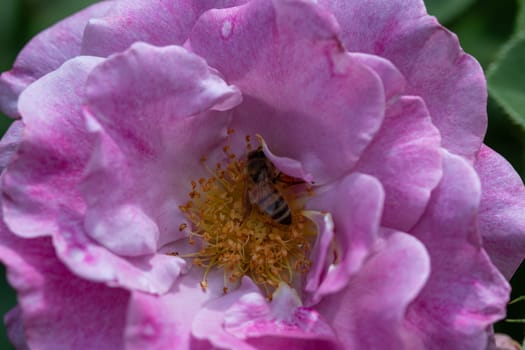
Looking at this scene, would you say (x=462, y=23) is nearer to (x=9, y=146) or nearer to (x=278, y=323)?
(x=278, y=323)

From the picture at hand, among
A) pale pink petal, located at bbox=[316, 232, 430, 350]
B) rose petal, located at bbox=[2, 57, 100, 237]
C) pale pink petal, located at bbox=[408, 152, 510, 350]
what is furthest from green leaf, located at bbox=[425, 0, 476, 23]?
rose petal, located at bbox=[2, 57, 100, 237]

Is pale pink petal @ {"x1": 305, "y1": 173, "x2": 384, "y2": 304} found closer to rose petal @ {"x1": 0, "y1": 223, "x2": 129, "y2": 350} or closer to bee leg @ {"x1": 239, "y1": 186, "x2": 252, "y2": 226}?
bee leg @ {"x1": 239, "y1": 186, "x2": 252, "y2": 226}

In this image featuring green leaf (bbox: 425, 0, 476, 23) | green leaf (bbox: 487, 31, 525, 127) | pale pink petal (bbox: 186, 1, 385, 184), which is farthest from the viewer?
green leaf (bbox: 425, 0, 476, 23)

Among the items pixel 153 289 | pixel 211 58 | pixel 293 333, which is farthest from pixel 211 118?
pixel 293 333

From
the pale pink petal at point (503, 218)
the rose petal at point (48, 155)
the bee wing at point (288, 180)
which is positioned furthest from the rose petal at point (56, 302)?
the pale pink petal at point (503, 218)

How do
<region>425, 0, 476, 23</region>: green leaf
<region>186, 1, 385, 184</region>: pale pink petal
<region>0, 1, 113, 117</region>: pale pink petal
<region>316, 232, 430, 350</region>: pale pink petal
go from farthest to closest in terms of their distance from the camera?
<region>425, 0, 476, 23</region>: green leaf → <region>0, 1, 113, 117</region>: pale pink petal → <region>186, 1, 385, 184</region>: pale pink petal → <region>316, 232, 430, 350</region>: pale pink petal

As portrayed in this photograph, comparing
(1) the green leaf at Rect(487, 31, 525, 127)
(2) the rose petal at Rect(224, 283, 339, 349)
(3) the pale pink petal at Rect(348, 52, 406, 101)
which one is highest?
(3) the pale pink petal at Rect(348, 52, 406, 101)

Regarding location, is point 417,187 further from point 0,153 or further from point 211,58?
point 0,153
